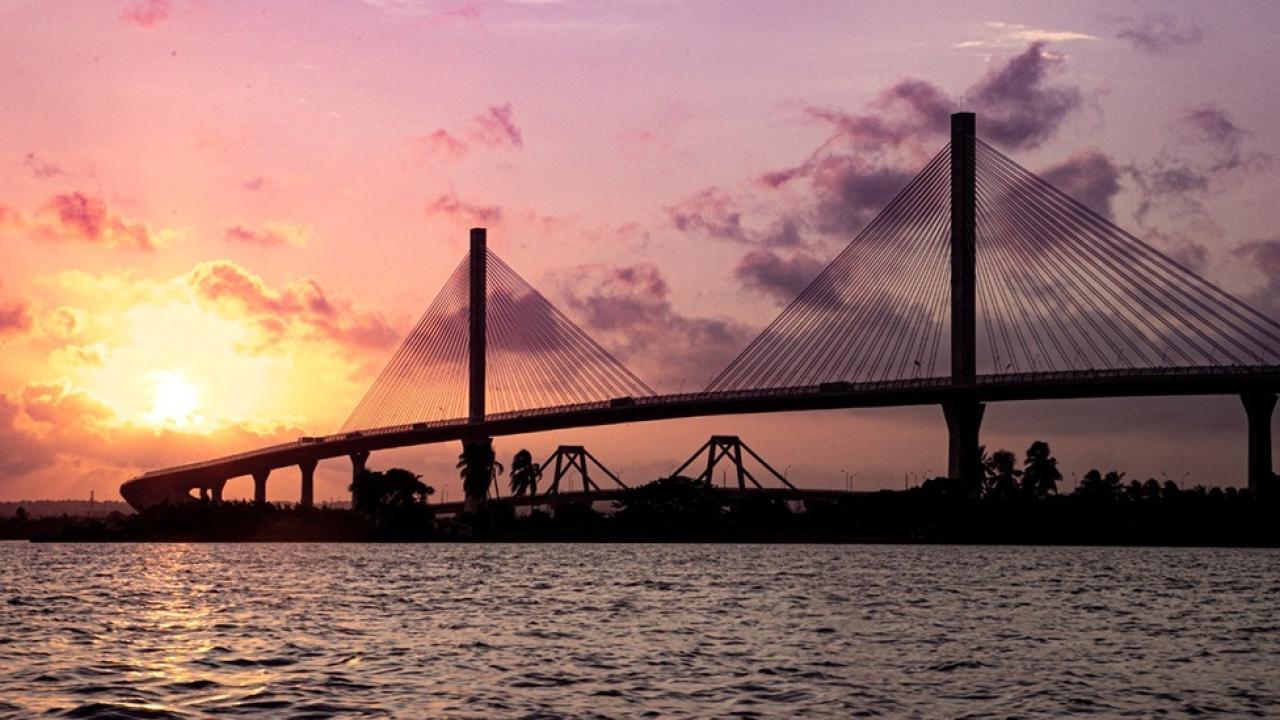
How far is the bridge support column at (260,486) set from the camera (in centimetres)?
19638

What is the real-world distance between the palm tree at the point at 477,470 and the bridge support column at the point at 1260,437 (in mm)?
72622

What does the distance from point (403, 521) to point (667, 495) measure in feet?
A: 105

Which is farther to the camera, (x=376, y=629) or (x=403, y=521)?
(x=403, y=521)

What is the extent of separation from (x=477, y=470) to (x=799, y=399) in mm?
48520

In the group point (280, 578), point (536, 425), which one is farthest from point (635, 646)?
point (536, 425)

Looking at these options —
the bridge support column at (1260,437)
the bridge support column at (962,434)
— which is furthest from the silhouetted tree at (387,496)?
the bridge support column at (1260,437)

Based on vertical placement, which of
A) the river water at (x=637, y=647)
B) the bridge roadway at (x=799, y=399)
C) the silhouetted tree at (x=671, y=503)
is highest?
the bridge roadway at (x=799, y=399)

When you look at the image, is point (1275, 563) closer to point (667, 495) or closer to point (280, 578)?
point (280, 578)

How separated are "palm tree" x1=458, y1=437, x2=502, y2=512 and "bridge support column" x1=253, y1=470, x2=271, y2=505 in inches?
951

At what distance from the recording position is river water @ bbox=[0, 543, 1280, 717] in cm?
3031

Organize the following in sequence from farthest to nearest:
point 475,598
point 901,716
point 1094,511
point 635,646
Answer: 1. point 1094,511
2. point 475,598
3. point 635,646
4. point 901,716

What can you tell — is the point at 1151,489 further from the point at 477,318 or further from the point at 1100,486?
the point at 477,318

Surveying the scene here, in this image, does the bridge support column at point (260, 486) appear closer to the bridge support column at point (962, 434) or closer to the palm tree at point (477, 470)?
the palm tree at point (477, 470)

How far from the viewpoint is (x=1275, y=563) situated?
4402 inches
